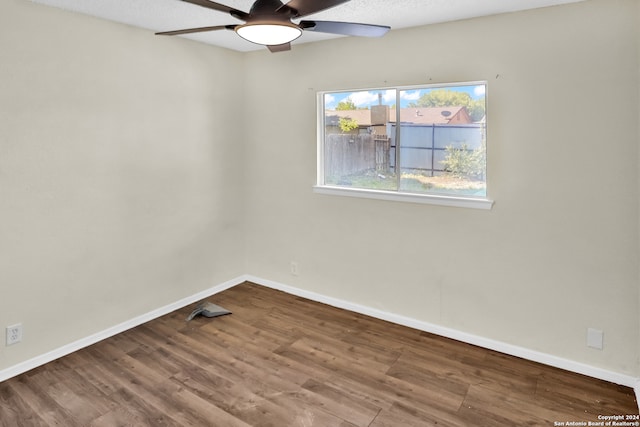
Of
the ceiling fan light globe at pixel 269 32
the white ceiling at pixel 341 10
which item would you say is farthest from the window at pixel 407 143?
the ceiling fan light globe at pixel 269 32

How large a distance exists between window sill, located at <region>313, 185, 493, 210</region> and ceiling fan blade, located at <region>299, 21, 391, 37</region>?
1.44m

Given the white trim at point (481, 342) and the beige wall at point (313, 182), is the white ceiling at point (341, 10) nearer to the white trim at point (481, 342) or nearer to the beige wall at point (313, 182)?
the beige wall at point (313, 182)

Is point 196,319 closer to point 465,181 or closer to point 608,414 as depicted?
point 465,181

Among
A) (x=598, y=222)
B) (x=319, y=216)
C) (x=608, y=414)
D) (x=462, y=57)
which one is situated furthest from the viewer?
(x=319, y=216)

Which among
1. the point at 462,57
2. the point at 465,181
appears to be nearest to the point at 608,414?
the point at 465,181

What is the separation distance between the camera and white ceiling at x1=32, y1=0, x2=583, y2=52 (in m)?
2.59

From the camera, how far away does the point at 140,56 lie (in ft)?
10.7

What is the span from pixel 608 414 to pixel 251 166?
11.1 ft

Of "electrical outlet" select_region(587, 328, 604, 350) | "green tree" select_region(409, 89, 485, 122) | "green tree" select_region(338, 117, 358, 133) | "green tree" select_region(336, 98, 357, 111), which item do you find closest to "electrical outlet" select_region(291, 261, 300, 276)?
"green tree" select_region(338, 117, 358, 133)

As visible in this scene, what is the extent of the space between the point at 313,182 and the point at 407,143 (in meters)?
0.95

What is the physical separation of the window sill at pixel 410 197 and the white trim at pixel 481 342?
0.97m

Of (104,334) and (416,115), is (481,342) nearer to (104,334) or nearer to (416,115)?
(416,115)

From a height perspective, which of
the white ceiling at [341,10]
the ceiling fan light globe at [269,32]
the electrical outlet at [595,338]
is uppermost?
the white ceiling at [341,10]

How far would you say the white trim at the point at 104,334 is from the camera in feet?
8.96
